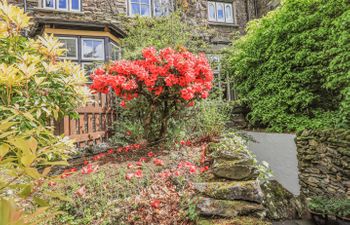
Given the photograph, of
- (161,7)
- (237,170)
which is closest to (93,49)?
(161,7)

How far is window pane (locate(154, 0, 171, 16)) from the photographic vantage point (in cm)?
1054

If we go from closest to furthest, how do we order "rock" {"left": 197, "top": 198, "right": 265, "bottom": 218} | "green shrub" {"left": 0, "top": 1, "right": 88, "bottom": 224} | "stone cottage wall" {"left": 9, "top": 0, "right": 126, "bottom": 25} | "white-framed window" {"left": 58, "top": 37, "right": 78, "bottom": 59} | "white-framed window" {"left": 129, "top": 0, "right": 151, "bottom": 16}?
1. "green shrub" {"left": 0, "top": 1, "right": 88, "bottom": 224}
2. "rock" {"left": 197, "top": 198, "right": 265, "bottom": 218}
3. "white-framed window" {"left": 58, "top": 37, "right": 78, "bottom": 59}
4. "stone cottage wall" {"left": 9, "top": 0, "right": 126, "bottom": 25}
5. "white-framed window" {"left": 129, "top": 0, "right": 151, "bottom": 16}

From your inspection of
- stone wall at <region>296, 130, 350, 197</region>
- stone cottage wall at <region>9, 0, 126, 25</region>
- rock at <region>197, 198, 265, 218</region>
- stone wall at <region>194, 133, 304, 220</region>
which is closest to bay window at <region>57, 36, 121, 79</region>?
stone cottage wall at <region>9, 0, 126, 25</region>

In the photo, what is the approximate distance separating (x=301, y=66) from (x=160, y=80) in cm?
443

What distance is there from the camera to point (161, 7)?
34.7ft

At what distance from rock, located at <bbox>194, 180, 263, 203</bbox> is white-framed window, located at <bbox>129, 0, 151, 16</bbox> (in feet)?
30.6

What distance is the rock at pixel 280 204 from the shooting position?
12.4 feet

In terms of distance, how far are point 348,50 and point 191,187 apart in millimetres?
4579

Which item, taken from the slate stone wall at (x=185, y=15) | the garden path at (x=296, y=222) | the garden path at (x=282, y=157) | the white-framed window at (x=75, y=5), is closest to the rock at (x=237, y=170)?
the garden path at (x=296, y=222)

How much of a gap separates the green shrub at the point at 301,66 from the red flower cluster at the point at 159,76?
9.81ft

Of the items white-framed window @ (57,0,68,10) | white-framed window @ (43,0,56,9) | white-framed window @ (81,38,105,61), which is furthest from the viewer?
white-framed window @ (57,0,68,10)

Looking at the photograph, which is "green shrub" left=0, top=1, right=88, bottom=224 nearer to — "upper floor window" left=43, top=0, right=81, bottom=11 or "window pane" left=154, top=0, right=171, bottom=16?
Answer: "upper floor window" left=43, top=0, right=81, bottom=11

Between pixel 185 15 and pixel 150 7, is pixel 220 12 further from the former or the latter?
pixel 150 7

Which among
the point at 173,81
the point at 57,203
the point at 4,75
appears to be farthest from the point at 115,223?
the point at 173,81
